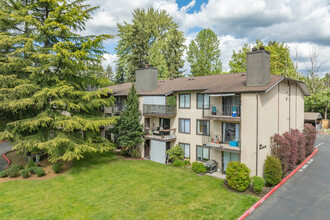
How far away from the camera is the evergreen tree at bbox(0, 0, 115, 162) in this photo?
17.4m

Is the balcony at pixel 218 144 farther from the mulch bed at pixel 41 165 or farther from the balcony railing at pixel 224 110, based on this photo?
the mulch bed at pixel 41 165

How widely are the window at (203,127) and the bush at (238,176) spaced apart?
505 cm

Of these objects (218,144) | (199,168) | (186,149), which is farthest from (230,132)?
(186,149)

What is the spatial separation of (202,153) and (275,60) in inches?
1480

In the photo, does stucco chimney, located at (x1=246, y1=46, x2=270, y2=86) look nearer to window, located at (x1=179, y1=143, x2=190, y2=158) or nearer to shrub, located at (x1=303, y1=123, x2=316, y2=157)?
window, located at (x1=179, y1=143, x2=190, y2=158)

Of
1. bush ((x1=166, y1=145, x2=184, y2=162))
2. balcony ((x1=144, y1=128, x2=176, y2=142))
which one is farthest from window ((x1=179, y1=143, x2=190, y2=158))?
balcony ((x1=144, y1=128, x2=176, y2=142))

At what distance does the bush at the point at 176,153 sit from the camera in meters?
21.2

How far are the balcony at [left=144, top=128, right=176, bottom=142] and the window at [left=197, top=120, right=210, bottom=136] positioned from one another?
9.83 feet

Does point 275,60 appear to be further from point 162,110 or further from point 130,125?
point 130,125

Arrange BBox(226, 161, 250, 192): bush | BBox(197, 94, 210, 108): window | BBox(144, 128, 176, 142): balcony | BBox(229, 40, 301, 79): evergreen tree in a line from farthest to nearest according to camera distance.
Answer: BBox(229, 40, 301, 79): evergreen tree → BBox(144, 128, 176, 142): balcony → BBox(197, 94, 210, 108): window → BBox(226, 161, 250, 192): bush

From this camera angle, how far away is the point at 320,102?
44719 mm

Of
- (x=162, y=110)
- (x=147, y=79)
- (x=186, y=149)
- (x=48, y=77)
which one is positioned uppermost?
(x=147, y=79)

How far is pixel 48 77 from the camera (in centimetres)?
1841

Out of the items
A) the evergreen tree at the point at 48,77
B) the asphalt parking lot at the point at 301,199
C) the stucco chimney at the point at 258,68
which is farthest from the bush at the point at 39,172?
the stucco chimney at the point at 258,68
